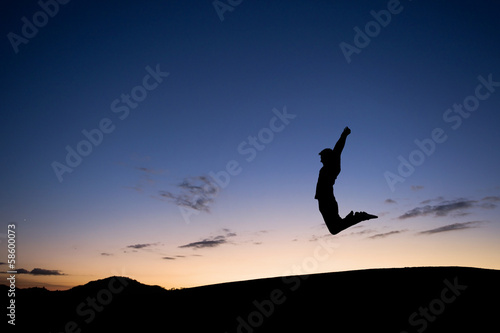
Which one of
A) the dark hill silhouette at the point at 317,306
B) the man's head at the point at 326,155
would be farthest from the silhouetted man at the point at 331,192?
the dark hill silhouette at the point at 317,306

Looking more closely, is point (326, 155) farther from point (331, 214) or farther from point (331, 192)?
point (331, 214)

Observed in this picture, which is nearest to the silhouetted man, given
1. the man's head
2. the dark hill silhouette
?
the man's head

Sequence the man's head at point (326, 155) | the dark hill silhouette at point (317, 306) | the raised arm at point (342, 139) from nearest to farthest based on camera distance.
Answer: the dark hill silhouette at point (317, 306) < the raised arm at point (342, 139) < the man's head at point (326, 155)

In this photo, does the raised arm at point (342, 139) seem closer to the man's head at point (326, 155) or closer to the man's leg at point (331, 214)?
the man's head at point (326, 155)

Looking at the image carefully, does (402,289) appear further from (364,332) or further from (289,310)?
(289,310)

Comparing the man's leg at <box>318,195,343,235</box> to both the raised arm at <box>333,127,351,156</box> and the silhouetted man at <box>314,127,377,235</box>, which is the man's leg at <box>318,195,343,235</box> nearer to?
the silhouetted man at <box>314,127,377,235</box>

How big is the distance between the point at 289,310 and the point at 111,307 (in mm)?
5343

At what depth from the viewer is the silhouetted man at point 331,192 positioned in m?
7.04

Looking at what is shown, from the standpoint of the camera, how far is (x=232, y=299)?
7.08 m

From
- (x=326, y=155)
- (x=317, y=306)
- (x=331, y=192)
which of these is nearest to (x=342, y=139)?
(x=326, y=155)

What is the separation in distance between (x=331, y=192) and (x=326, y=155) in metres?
0.90

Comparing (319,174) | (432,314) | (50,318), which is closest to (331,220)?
(319,174)

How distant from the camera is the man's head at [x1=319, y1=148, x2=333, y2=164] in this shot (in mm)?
7152

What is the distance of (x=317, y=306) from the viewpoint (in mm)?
5734
